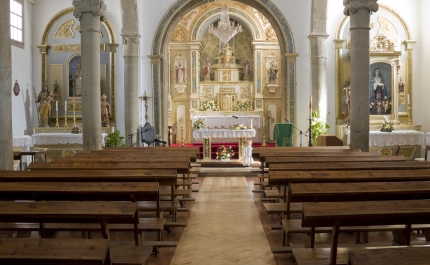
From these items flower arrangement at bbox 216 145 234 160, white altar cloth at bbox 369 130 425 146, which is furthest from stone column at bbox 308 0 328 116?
flower arrangement at bbox 216 145 234 160

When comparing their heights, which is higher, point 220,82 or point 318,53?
point 318,53

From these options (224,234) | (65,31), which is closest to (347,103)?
(65,31)

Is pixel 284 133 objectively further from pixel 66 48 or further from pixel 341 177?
pixel 341 177

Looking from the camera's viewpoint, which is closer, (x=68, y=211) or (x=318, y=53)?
(x=68, y=211)

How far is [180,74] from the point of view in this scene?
21.8 meters

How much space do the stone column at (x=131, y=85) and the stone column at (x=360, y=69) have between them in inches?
310

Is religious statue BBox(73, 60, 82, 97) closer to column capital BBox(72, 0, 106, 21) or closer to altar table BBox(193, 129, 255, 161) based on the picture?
altar table BBox(193, 129, 255, 161)

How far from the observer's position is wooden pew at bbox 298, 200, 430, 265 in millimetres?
3553

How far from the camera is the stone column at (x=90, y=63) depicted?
10297mm

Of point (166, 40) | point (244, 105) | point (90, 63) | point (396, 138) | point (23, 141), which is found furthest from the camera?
point (244, 105)

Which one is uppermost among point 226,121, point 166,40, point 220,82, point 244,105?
point 166,40

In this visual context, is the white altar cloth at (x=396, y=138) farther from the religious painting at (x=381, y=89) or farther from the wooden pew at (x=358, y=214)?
the wooden pew at (x=358, y=214)

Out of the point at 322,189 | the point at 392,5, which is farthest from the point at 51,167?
the point at 392,5

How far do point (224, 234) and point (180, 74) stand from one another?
16.0 meters
